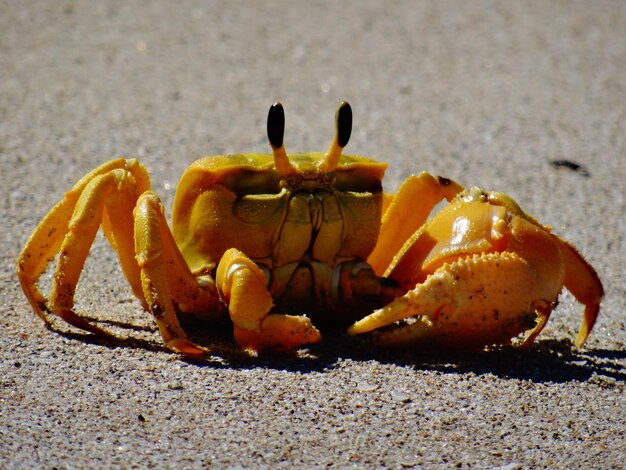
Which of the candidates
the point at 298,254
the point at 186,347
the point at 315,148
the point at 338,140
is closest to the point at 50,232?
the point at 186,347

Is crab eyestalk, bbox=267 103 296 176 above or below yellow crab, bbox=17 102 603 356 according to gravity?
above

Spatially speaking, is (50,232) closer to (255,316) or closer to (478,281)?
(255,316)

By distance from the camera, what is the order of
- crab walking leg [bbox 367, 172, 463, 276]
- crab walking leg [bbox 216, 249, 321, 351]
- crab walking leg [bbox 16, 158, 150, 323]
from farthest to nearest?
crab walking leg [bbox 367, 172, 463, 276] < crab walking leg [bbox 16, 158, 150, 323] < crab walking leg [bbox 216, 249, 321, 351]

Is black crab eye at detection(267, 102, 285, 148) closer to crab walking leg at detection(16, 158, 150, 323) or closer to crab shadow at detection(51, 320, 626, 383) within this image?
crab walking leg at detection(16, 158, 150, 323)

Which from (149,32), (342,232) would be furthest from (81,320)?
(149,32)

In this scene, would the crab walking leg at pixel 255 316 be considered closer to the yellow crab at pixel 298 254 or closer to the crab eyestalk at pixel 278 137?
the yellow crab at pixel 298 254

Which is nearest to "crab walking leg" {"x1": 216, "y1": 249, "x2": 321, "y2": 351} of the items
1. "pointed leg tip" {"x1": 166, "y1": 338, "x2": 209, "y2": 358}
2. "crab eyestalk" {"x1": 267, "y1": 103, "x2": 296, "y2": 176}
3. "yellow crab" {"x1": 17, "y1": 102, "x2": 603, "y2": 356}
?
"yellow crab" {"x1": 17, "y1": 102, "x2": 603, "y2": 356}

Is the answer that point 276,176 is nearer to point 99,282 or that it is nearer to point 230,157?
point 230,157
